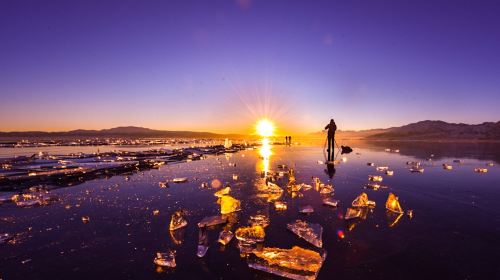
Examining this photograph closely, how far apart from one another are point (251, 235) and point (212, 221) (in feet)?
4.21

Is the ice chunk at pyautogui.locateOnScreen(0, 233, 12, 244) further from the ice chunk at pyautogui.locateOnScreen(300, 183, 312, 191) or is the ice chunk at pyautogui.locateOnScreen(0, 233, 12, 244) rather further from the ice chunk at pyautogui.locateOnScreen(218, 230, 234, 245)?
the ice chunk at pyautogui.locateOnScreen(300, 183, 312, 191)

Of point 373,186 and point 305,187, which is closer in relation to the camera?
point 373,186

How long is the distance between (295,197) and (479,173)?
9949 millimetres

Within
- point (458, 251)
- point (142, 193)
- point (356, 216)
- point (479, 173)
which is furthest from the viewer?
point (479, 173)

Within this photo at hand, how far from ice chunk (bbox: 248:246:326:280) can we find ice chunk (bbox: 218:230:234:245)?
0.77 meters

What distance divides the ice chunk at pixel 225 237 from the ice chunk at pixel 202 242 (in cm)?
26

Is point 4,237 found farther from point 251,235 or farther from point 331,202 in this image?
point 331,202

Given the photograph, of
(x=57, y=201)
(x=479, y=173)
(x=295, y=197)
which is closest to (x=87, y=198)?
(x=57, y=201)

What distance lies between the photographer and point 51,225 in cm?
593

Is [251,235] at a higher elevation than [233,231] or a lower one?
higher

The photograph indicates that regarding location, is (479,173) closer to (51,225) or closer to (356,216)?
(356,216)

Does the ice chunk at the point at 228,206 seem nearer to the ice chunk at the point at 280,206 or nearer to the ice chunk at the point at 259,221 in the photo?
the ice chunk at the point at 259,221

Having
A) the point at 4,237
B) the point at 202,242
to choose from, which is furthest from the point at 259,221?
the point at 4,237

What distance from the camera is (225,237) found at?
16.4ft
